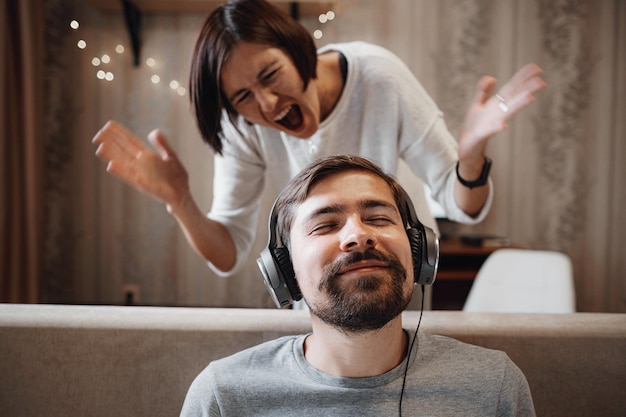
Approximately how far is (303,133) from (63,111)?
272 cm

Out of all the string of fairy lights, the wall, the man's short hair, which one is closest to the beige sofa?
the man's short hair

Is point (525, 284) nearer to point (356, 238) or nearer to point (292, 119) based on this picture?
point (292, 119)

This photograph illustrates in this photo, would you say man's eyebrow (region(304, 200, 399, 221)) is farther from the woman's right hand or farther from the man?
the woman's right hand

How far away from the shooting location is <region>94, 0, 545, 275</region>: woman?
117 centimetres

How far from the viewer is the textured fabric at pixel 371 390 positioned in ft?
2.88

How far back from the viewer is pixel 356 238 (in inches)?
35.0

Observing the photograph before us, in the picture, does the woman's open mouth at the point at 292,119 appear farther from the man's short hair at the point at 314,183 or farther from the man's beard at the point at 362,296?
the man's beard at the point at 362,296

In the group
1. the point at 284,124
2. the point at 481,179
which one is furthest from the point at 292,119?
the point at 481,179

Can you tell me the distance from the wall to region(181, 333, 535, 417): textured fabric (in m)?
2.45

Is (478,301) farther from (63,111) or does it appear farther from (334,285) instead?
(63,111)

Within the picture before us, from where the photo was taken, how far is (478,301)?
2229 millimetres

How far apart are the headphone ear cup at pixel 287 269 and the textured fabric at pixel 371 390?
136mm

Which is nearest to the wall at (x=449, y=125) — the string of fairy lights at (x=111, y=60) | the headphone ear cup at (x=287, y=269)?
the string of fairy lights at (x=111, y=60)

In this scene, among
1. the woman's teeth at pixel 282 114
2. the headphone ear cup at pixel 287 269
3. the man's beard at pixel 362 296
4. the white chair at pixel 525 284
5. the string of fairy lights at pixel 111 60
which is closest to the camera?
the man's beard at pixel 362 296
